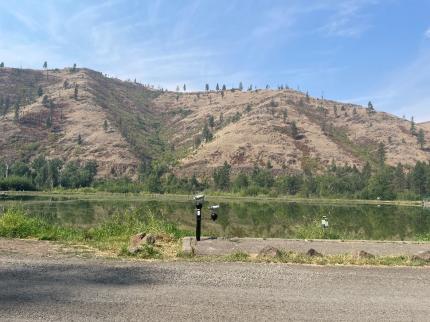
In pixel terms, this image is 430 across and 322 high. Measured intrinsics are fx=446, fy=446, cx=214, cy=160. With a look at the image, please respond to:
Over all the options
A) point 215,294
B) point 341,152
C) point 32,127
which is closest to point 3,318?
point 215,294

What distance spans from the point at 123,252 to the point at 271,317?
6791 mm

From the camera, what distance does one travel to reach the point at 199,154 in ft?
604

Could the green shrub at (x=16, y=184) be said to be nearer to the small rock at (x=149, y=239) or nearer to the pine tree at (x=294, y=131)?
the pine tree at (x=294, y=131)

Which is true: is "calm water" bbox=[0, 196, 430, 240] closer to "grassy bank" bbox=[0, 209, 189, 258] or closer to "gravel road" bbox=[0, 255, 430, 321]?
"grassy bank" bbox=[0, 209, 189, 258]

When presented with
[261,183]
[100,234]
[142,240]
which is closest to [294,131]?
[261,183]

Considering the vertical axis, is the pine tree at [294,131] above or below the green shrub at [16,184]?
above

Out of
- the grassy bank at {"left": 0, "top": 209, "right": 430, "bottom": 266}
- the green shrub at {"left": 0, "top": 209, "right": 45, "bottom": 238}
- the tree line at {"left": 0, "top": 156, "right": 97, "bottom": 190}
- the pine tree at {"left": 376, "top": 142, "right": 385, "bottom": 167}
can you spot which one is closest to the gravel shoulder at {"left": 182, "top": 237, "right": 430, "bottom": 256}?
the grassy bank at {"left": 0, "top": 209, "right": 430, "bottom": 266}

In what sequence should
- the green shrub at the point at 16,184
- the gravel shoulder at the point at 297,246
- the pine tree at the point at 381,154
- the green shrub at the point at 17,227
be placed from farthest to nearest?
1. the pine tree at the point at 381,154
2. the green shrub at the point at 16,184
3. the green shrub at the point at 17,227
4. the gravel shoulder at the point at 297,246

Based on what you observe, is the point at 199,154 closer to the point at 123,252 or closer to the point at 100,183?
the point at 100,183

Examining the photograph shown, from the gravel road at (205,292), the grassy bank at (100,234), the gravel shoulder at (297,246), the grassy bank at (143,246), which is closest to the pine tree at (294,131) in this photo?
the grassy bank at (143,246)

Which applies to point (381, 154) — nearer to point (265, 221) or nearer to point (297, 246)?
point (265, 221)

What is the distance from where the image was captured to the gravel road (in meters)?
7.08

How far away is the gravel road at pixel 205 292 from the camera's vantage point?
7.08 m

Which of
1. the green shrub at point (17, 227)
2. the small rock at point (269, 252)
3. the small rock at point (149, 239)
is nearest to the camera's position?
the small rock at point (269, 252)
